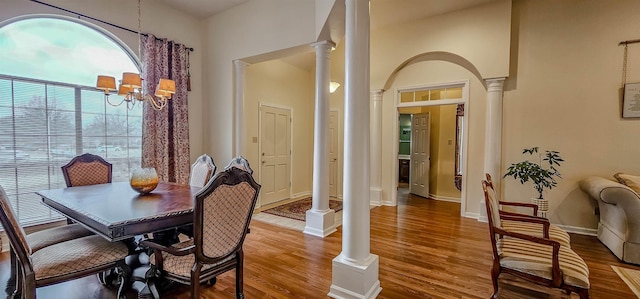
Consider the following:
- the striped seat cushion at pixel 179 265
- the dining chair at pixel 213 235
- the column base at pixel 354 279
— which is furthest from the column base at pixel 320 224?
the striped seat cushion at pixel 179 265

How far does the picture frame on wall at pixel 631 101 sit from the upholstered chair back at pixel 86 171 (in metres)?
6.52

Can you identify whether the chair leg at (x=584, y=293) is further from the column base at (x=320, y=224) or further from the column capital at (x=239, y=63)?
the column capital at (x=239, y=63)

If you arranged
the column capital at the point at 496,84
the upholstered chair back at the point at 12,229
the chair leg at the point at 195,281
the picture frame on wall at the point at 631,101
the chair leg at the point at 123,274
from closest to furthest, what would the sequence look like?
1. the upholstered chair back at the point at 12,229
2. the chair leg at the point at 195,281
3. the chair leg at the point at 123,274
4. the picture frame on wall at the point at 631,101
5. the column capital at the point at 496,84

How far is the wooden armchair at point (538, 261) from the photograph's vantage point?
1.80m

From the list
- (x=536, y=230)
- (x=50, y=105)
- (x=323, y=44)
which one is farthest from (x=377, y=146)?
(x=50, y=105)

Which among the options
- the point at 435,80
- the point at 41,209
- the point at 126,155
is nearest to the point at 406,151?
the point at 435,80

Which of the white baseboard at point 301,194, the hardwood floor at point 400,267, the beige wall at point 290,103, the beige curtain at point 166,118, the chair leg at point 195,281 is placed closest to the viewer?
the chair leg at point 195,281

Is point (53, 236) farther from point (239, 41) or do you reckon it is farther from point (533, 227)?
point (533, 227)

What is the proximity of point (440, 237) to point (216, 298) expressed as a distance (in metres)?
2.80

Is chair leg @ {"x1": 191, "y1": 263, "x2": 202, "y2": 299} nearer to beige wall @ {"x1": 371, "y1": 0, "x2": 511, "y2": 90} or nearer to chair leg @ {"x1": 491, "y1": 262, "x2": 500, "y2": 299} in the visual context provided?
chair leg @ {"x1": 491, "y1": 262, "x2": 500, "y2": 299}

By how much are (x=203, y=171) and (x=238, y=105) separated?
1678 mm

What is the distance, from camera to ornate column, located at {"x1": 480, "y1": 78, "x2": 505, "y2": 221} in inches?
163

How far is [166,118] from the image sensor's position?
4176mm

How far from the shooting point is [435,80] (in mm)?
4770
